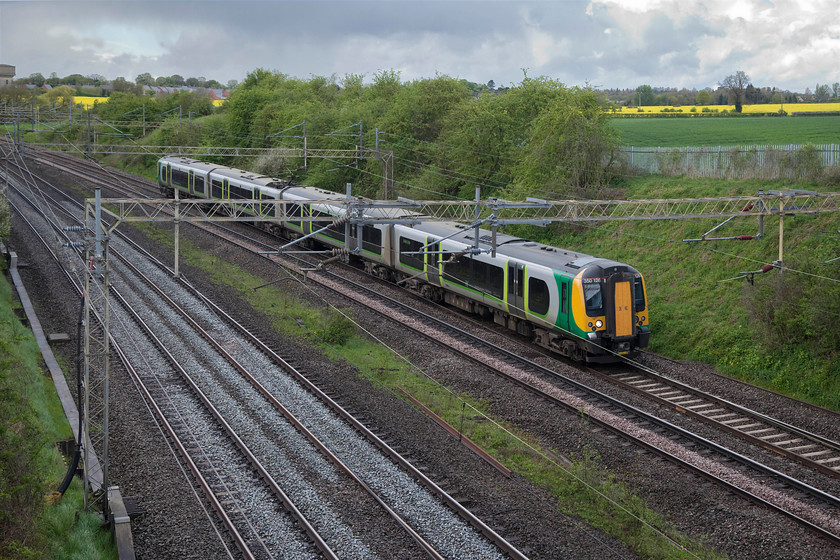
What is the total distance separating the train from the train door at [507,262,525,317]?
0.10 ft

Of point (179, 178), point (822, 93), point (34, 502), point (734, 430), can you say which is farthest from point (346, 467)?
point (822, 93)

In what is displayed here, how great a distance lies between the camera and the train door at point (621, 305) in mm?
21531

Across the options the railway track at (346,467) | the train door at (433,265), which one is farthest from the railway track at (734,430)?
the railway track at (346,467)

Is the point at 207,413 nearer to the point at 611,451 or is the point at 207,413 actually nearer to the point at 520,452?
the point at 520,452

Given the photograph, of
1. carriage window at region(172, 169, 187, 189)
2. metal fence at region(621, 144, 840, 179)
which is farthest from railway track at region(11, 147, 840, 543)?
carriage window at region(172, 169, 187, 189)

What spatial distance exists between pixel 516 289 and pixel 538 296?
112 centimetres

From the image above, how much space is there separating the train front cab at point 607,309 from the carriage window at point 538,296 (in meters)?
1.20

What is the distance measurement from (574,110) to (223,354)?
22.0 m

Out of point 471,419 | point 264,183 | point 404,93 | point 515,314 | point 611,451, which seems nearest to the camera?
point 611,451

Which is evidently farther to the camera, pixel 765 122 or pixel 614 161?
pixel 765 122

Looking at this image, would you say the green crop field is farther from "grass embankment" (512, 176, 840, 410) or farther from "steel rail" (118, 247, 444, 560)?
"steel rail" (118, 247, 444, 560)

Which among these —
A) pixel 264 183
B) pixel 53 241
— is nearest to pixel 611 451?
pixel 264 183

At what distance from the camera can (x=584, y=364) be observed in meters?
22.5

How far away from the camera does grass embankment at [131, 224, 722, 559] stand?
42.7 feet
